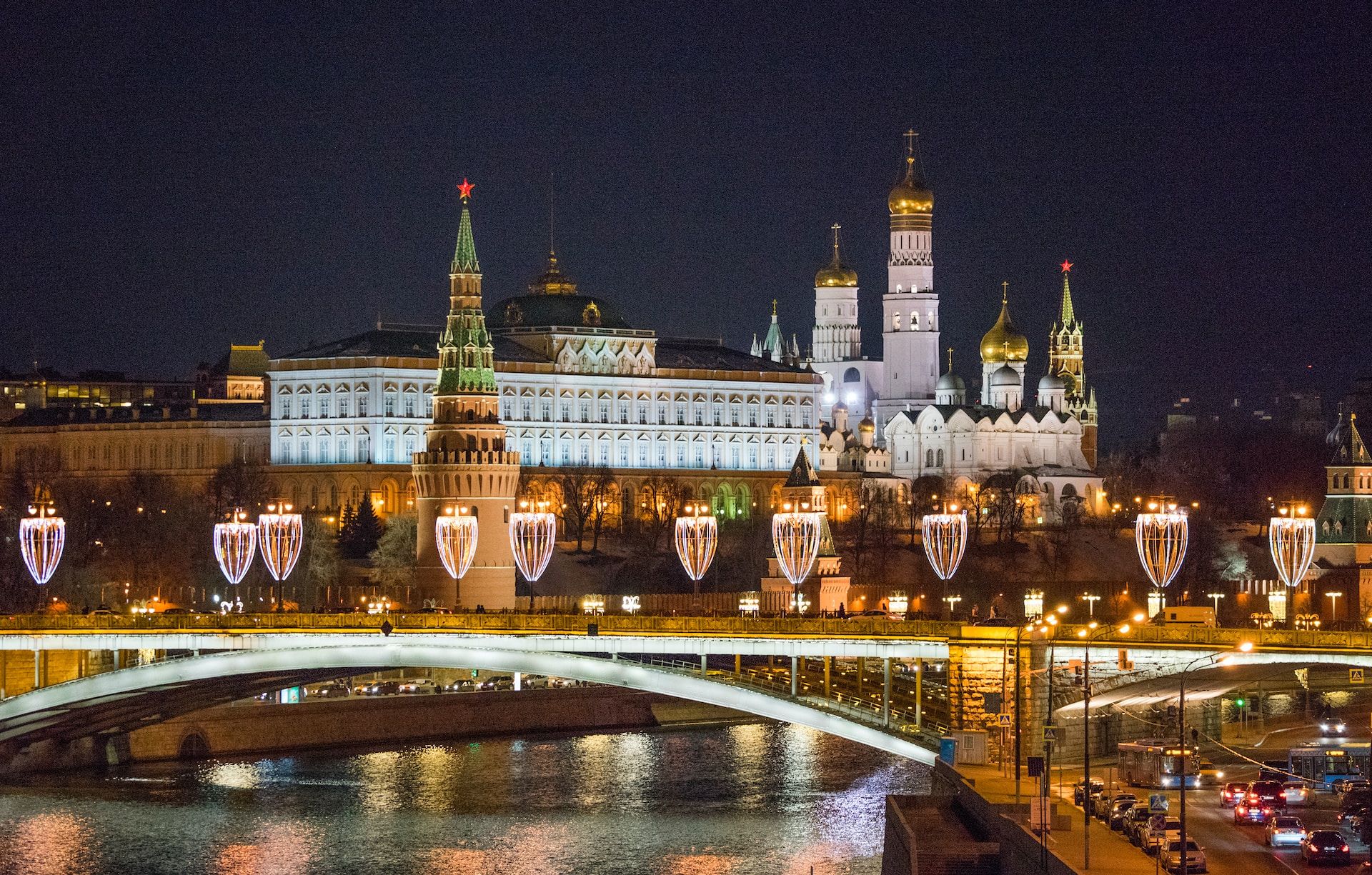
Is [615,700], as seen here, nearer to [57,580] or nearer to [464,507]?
[464,507]

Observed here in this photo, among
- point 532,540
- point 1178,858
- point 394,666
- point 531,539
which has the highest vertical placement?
point 531,539

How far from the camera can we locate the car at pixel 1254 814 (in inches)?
2832

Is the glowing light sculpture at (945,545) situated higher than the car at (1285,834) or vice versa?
the glowing light sculpture at (945,545)

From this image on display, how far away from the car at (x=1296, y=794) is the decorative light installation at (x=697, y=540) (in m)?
65.6

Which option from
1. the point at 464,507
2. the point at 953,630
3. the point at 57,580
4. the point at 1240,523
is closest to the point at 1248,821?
→ the point at 953,630

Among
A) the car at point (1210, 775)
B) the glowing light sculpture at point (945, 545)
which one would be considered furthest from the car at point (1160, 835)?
the glowing light sculpture at point (945, 545)

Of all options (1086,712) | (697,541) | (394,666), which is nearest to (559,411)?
(697,541)

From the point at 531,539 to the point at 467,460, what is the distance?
13.4 meters

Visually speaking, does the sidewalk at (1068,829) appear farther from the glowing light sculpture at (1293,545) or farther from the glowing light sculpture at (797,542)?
the glowing light sculpture at (1293,545)

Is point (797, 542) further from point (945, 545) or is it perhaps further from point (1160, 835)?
point (1160, 835)

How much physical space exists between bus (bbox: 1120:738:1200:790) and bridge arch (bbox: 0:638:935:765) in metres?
5.58

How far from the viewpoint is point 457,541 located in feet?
419

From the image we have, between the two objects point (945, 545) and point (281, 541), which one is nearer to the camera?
point (281, 541)

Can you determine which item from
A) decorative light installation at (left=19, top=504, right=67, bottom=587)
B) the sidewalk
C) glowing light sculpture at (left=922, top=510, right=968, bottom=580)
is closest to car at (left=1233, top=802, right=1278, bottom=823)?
the sidewalk
